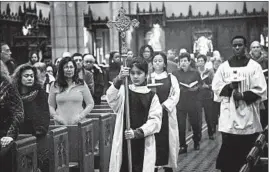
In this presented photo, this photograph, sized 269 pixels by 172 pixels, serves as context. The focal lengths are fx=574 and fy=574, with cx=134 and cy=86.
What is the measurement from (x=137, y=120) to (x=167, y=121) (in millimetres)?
1674

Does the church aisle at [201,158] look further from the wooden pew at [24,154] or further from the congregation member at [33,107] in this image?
the wooden pew at [24,154]

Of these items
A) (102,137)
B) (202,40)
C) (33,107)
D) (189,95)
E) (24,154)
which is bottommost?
(102,137)

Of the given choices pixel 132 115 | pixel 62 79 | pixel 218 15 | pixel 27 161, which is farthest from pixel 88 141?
pixel 218 15

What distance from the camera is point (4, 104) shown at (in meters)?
4.90

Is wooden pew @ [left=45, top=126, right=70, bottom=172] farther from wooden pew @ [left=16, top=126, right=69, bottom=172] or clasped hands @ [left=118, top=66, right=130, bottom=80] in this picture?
clasped hands @ [left=118, top=66, right=130, bottom=80]

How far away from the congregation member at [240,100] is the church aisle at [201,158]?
0.89 metres

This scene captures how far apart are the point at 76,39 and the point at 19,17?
5112mm

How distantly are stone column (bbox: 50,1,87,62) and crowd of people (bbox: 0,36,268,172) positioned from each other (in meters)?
8.13

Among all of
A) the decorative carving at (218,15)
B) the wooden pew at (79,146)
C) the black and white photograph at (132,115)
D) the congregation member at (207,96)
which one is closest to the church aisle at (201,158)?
the black and white photograph at (132,115)

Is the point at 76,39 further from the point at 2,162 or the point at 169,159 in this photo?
the point at 2,162

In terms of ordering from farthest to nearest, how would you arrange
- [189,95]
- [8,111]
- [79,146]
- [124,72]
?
[189,95] → [79,146] → [124,72] → [8,111]

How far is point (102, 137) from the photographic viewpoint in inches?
307

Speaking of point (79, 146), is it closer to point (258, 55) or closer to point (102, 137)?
point (102, 137)

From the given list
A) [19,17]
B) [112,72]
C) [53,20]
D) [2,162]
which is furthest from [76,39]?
[2,162]
